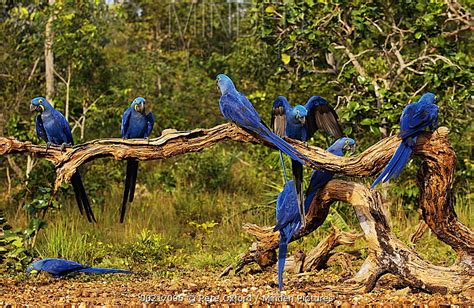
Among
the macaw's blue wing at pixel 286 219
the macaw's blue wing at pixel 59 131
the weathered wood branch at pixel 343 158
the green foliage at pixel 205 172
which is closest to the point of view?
the weathered wood branch at pixel 343 158

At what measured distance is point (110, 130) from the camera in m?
9.76

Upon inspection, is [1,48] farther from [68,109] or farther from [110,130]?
[110,130]

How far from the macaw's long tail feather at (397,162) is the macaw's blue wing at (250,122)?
464 mm

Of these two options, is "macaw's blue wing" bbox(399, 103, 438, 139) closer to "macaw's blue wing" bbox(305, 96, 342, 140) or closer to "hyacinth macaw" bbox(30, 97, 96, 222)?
"macaw's blue wing" bbox(305, 96, 342, 140)

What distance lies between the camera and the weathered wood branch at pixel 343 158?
4316 mm

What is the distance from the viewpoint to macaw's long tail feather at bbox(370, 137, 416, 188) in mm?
4164

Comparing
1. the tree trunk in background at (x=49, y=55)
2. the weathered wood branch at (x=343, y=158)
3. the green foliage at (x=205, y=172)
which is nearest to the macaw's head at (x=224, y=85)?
the weathered wood branch at (x=343, y=158)

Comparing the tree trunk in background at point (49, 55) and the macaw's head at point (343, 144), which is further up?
the tree trunk in background at point (49, 55)

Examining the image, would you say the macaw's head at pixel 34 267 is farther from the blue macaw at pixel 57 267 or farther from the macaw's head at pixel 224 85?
the macaw's head at pixel 224 85

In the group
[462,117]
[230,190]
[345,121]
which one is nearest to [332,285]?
[345,121]

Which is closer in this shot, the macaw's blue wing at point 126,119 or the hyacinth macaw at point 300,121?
the hyacinth macaw at point 300,121

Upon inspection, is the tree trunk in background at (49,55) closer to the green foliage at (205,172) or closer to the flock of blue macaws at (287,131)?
the green foliage at (205,172)

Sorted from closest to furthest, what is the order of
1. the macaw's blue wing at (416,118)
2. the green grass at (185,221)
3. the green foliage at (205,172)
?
the macaw's blue wing at (416,118)
the green grass at (185,221)
the green foliage at (205,172)

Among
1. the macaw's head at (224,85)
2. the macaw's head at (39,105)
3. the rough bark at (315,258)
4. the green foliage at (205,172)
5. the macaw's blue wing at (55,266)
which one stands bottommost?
the macaw's blue wing at (55,266)
